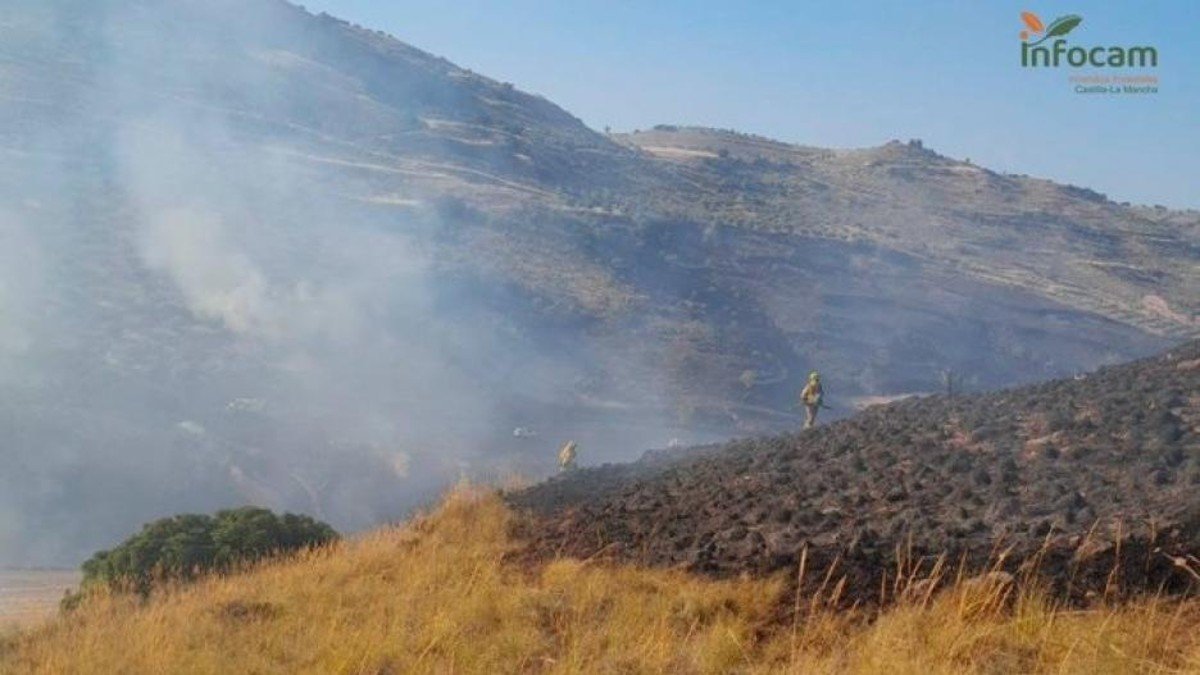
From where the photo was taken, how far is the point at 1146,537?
→ 220 inches

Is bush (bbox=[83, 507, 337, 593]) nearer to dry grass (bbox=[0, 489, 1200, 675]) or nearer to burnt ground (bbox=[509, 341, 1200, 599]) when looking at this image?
dry grass (bbox=[0, 489, 1200, 675])

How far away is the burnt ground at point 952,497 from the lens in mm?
5762

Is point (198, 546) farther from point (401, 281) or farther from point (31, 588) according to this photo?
point (401, 281)

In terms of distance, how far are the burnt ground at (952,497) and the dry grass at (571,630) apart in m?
0.39

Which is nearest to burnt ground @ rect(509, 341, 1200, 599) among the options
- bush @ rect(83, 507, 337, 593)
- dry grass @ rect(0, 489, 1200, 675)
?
dry grass @ rect(0, 489, 1200, 675)

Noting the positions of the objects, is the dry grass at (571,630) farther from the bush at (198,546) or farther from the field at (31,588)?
the field at (31,588)

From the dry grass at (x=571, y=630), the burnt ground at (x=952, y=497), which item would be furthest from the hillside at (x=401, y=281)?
the dry grass at (x=571, y=630)

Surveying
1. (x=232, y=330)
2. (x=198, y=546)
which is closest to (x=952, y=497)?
(x=198, y=546)

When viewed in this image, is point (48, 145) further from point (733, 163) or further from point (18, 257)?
point (733, 163)

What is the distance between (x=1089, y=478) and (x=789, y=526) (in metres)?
1.88

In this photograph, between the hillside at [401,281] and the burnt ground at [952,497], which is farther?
the hillside at [401,281]

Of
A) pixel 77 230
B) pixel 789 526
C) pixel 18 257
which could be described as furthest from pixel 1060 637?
pixel 77 230

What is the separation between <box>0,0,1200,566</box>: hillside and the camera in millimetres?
25344

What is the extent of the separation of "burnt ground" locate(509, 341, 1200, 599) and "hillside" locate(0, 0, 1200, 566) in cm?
1150
